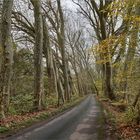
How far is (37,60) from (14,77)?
34.6ft

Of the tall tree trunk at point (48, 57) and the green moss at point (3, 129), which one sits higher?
the tall tree trunk at point (48, 57)

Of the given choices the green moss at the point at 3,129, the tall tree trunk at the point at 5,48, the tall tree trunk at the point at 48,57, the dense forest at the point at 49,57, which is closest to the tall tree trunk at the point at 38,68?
the dense forest at the point at 49,57

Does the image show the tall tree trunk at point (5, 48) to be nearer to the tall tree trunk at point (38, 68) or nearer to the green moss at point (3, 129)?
the green moss at point (3, 129)

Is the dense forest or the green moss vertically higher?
the dense forest

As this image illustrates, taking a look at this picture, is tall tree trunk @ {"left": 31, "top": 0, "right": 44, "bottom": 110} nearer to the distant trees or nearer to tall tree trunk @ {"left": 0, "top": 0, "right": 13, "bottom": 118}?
the distant trees

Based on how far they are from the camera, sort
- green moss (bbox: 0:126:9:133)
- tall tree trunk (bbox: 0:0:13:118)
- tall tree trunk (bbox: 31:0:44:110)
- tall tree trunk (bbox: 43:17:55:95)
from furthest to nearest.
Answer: tall tree trunk (bbox: 43:17:55:95) → tall tree trunk (bbox: 31:0:44:110) → tall tree trunk (bbox: 0:0:13:118) → green moss (bbox: 0:126:9:133)

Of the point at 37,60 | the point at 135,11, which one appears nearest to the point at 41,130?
the point at 135,11

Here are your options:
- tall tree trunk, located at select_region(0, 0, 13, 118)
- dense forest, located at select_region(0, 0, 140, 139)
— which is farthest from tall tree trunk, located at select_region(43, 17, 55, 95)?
tall tree trunk, located at select_region(0, 0, 13, 118)

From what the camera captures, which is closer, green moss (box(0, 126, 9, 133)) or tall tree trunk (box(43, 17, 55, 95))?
green moss (box(0, 126, 9, 133))

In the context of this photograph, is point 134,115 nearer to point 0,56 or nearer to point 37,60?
point 0,56

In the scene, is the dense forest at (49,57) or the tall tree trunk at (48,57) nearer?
the dense forest at (49,57)

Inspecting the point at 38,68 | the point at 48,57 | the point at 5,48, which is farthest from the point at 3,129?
the point at 48,57

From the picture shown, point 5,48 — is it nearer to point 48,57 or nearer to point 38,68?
point 38,68

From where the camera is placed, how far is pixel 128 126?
12.2m
